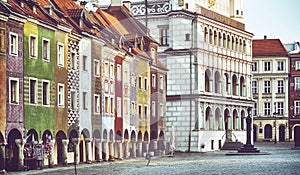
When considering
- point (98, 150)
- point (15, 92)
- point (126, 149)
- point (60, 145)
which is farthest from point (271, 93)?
point (15, 92)

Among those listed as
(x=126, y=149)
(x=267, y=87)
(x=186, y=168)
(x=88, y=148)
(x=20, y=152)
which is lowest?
(x=186, y=168)

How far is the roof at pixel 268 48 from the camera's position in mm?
124875

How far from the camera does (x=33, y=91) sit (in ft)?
→ 153

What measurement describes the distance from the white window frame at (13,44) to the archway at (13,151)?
3847 mm

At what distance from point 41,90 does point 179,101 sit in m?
40.7

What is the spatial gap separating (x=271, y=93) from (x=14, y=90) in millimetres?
83481

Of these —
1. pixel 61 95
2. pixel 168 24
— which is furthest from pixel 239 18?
pixel 61 95

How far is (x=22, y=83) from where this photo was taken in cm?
4472

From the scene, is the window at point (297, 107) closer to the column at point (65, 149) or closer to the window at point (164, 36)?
the window at point (164, 36)

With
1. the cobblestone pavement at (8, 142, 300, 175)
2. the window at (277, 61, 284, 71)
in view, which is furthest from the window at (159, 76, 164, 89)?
the window at (277, 61, 284, 71)

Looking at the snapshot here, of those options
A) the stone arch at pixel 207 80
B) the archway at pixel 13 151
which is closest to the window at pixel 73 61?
the archway at pixel 13 151

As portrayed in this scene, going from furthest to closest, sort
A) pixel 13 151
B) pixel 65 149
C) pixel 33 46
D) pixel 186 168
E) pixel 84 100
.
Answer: pixel 84 100 < pixel 65 149 < pixel 33 46 < pixel 186 168 < pixel 13 151

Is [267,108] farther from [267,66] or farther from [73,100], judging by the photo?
[73,100]

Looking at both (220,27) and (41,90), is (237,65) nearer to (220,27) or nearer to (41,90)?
(220,27)
